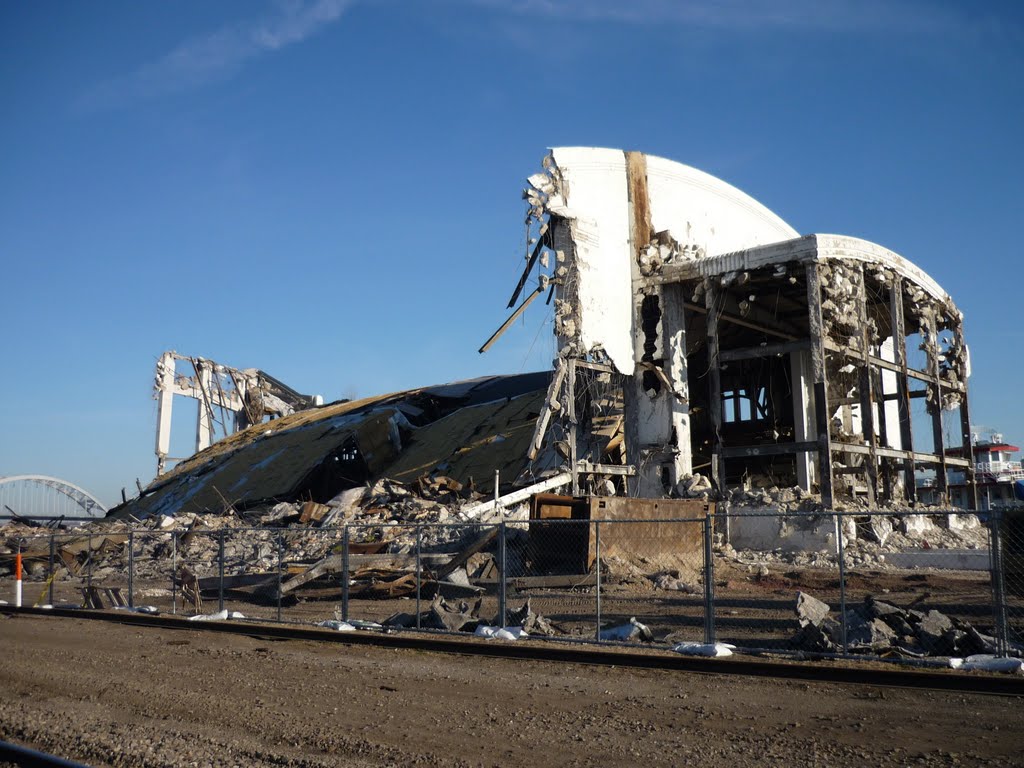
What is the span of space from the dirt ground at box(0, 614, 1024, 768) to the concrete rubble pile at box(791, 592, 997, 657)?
1.66 metres

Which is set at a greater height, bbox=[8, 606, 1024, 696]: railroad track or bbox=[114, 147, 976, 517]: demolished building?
bbox=[114, 147, 976, 517]: demolished building

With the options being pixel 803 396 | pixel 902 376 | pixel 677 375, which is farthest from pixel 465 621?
pixel 902 376

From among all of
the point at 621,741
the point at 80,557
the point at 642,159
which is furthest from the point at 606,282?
the point at 621,741

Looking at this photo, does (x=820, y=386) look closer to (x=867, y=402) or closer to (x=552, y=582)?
(x=867, y=402)

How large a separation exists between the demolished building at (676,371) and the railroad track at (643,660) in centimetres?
1242

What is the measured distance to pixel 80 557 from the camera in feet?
93.3

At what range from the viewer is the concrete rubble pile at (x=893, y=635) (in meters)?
11.4

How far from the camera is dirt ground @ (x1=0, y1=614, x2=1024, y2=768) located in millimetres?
6848

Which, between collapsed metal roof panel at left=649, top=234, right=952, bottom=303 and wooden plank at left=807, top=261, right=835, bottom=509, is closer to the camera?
wooden plank at left=807, top=261, right=835, bottom=509

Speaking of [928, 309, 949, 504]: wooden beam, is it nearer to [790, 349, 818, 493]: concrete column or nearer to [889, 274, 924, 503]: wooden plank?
[889, 274, 924, 503]: wooden plank

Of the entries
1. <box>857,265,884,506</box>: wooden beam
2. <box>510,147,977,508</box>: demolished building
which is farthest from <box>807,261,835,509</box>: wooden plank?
<box>857,265,884,506</box>: wooden beam

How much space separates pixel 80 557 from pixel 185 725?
23.1m

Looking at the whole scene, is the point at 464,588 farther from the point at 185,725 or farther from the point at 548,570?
the point at 185,725

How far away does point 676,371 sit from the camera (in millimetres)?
29719
